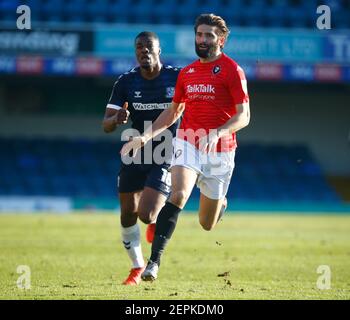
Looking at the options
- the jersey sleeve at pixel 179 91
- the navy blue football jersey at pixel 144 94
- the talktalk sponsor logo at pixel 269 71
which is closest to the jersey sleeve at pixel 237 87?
the jersey sleeve at pixel 179 91

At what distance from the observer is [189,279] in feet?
32.6

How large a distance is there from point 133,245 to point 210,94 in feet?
6.70

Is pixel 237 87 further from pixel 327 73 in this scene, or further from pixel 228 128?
pixel 327 73

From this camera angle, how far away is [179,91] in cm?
891

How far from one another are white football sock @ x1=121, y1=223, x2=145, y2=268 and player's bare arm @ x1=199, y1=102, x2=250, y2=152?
179 cm

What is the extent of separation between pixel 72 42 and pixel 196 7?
13.9 feet

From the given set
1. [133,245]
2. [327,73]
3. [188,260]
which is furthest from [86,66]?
[133,245]

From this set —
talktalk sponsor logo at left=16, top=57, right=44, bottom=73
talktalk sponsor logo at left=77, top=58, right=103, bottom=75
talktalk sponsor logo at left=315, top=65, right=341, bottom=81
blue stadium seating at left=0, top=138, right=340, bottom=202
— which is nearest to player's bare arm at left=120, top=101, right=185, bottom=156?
talktalk sponsor logo at left=77, top=58, right=103, bottom=75

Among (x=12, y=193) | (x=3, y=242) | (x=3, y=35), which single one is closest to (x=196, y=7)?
(x=3, y=35)

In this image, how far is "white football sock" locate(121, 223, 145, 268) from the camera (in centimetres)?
962

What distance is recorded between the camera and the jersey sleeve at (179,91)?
8875mm

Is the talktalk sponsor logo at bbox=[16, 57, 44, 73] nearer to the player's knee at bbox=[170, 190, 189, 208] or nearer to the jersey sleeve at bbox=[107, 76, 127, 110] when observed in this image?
the jersey sleeve at bbox=[107, 76, 127, 110]

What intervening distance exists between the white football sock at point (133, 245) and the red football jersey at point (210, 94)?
1.49m

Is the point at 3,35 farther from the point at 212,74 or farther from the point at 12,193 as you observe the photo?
the point at 212,74
